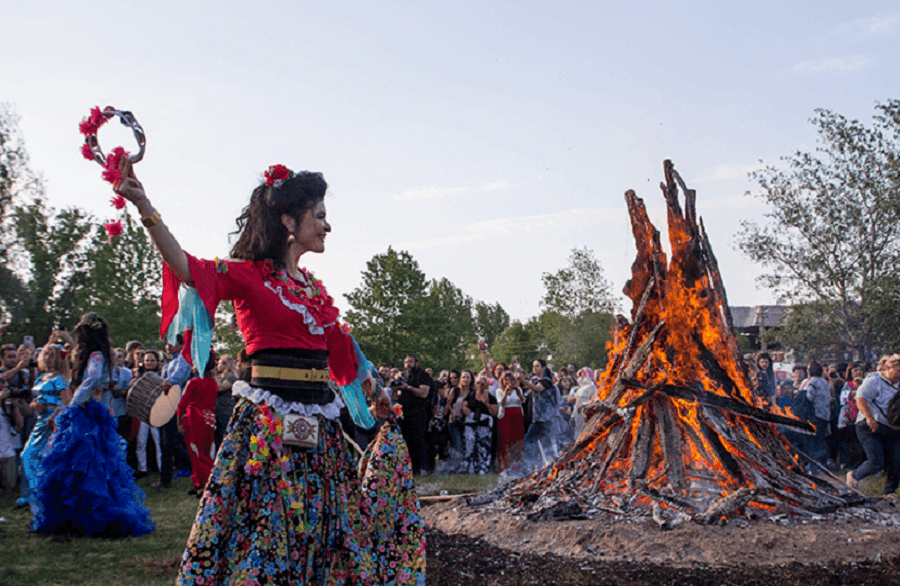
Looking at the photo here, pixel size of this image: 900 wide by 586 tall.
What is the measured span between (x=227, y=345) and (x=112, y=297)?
21.2 feet

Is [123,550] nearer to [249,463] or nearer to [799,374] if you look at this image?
[249,463]

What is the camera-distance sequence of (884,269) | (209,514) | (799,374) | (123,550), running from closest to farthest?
1. (209,514)
2. (123,550)
3. (799,374)
4. (884,269)

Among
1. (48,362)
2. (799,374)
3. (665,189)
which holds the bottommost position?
(799,374)

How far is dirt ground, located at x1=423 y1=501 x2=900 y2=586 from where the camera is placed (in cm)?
550

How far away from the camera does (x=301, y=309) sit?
3619mm

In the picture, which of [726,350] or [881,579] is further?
[726,350]

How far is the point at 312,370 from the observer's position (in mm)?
3621

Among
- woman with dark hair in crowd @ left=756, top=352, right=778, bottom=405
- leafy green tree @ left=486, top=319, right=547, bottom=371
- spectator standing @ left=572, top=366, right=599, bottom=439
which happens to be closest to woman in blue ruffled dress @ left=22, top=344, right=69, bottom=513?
spectator standing @ left=572, top=366, right=599, bottom=439

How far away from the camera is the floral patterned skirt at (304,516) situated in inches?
124

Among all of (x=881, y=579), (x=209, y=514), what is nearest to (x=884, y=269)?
(x=881, y=579)

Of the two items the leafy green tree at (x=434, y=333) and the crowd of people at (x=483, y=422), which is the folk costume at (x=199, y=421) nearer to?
the crowd of people at (x=483, y=422)

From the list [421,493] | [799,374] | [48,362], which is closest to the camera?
[48,362]

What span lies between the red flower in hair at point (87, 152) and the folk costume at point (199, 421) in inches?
274

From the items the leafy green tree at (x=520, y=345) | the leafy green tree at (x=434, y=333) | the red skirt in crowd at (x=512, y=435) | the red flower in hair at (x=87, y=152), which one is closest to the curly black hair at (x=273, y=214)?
the red flower in hair at (x=87, y=152)
